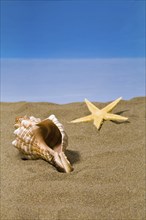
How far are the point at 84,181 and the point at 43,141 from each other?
1.35 feet

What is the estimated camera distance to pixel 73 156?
2430mm

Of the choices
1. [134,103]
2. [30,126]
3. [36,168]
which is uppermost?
[134,103]

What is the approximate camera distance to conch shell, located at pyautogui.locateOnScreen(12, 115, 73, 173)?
2.18m

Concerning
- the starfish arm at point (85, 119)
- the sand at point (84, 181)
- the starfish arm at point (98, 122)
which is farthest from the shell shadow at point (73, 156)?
the starfish arm at point (85, 119)

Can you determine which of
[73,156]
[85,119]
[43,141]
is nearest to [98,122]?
[85,119]

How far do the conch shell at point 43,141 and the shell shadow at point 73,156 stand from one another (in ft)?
0.33

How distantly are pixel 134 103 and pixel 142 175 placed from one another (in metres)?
1.99

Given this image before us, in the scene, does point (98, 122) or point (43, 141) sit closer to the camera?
point (43, 141)

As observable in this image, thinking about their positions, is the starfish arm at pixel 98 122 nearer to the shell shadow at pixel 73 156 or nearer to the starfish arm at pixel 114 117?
the starfish arm at pixel 114 117

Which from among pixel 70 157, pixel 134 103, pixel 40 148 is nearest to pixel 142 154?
pixel 70 157

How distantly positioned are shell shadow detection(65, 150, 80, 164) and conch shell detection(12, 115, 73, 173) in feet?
0.33

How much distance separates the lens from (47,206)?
173cm

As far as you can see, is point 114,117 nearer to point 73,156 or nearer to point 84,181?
point 73,156

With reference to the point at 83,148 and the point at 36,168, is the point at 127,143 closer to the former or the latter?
the point at 83,148
